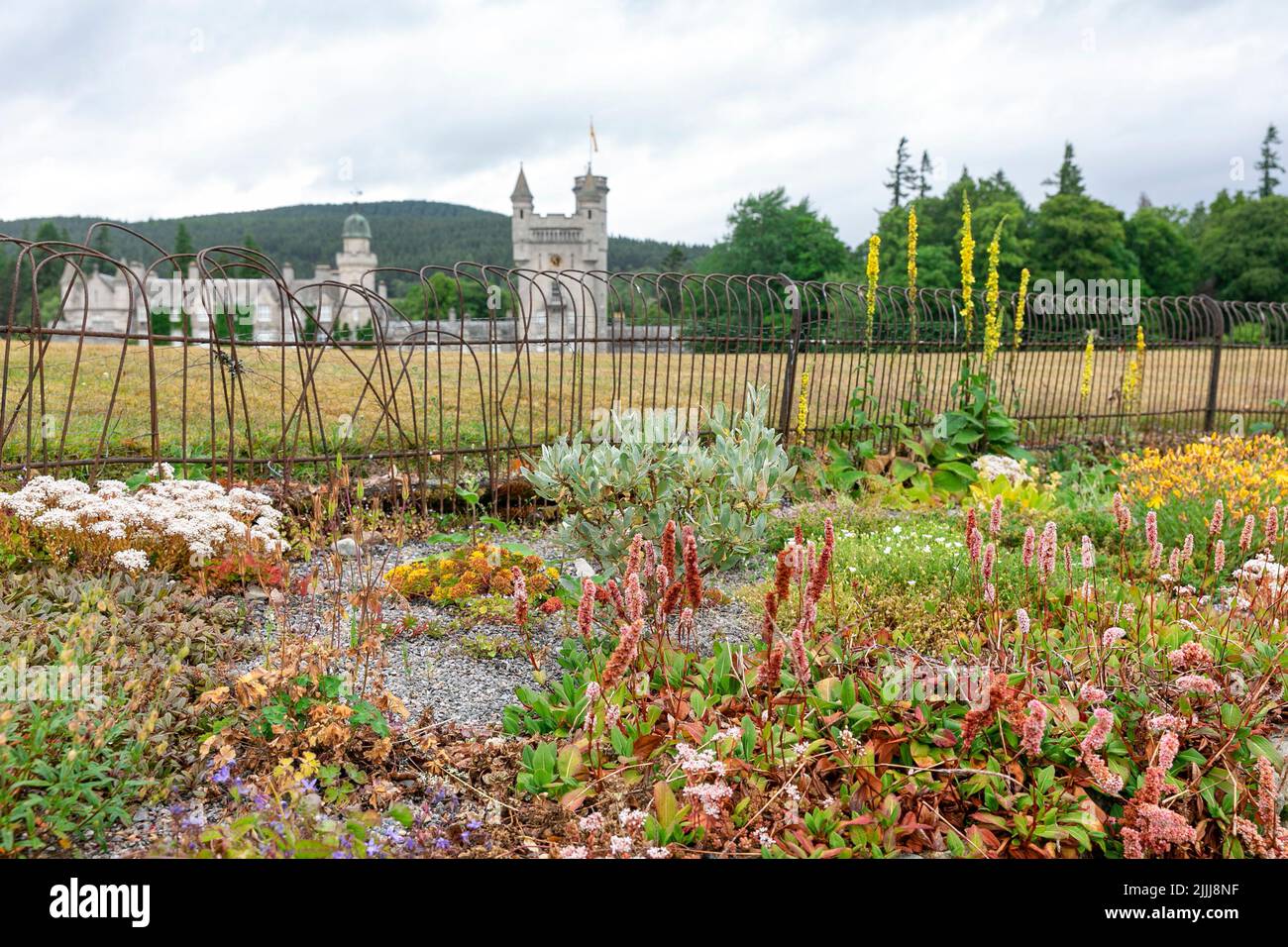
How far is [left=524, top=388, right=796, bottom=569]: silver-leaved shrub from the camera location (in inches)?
193

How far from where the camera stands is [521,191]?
274 feet

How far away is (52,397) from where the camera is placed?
9945 millimetres

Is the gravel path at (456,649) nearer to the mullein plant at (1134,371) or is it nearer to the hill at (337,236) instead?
the mullein plant at (1134,371)

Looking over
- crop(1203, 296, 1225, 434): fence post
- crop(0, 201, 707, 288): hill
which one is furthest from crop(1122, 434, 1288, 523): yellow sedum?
crop(0, 201, 707, 288): hill

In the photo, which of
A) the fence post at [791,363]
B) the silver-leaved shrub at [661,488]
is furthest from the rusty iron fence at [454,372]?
the silver-leaved shrub at [661,488]

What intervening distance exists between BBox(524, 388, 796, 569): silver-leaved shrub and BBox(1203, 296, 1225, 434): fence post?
10.4 m

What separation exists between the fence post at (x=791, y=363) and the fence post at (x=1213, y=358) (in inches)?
289

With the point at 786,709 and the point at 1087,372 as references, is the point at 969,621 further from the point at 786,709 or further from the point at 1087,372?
the point at 1087,372

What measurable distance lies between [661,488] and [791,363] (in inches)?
155

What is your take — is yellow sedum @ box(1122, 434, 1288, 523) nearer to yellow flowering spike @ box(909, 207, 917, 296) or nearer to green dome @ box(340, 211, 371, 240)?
yellow flowering spike @ box(909, 207, 917, 296)

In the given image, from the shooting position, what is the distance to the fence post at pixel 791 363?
27.5ft

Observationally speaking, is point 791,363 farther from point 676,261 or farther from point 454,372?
point 676,261

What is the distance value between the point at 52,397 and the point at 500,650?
8375mm
